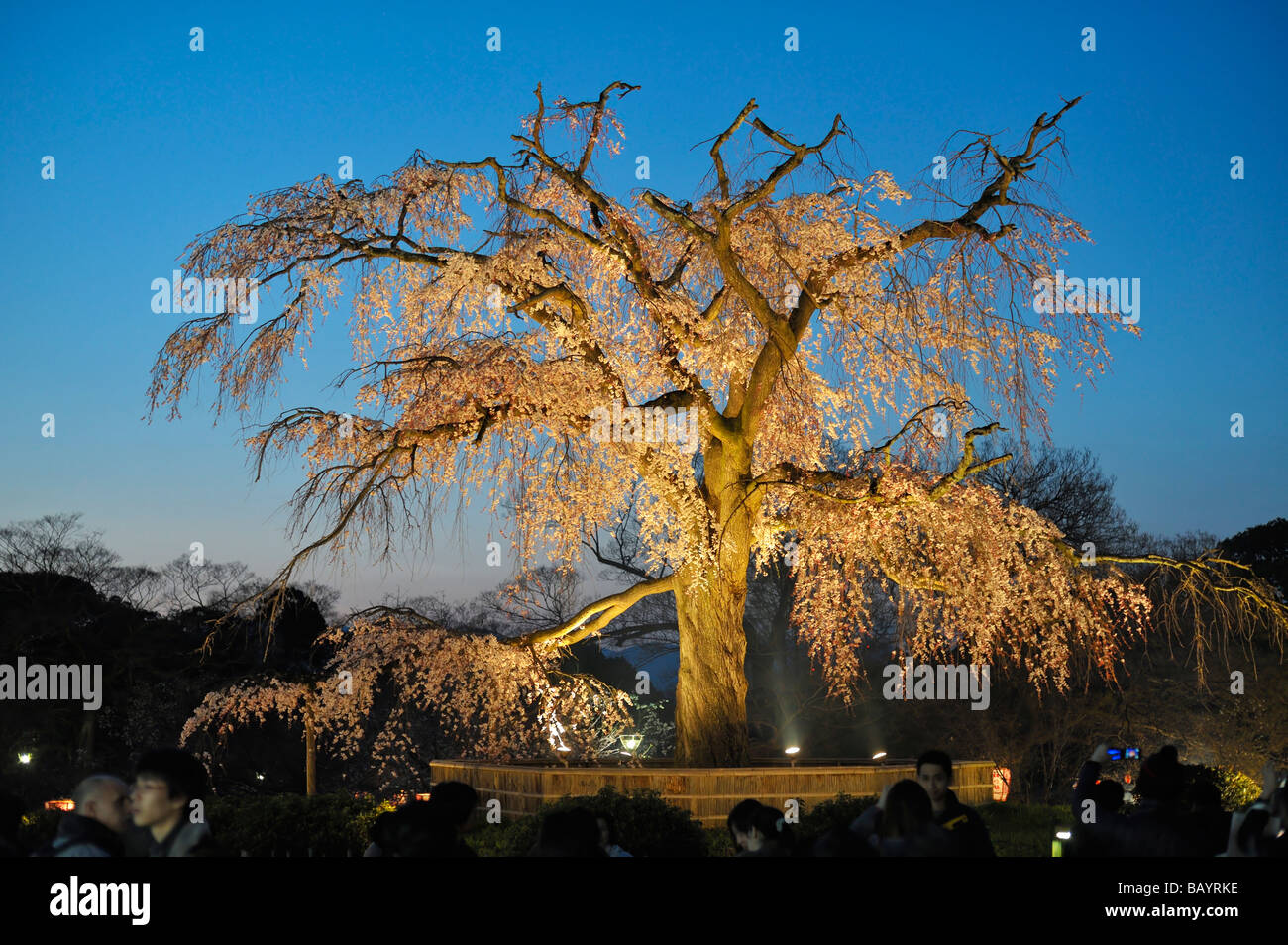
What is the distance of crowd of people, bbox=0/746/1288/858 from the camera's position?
433cm

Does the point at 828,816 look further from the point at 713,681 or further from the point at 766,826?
the point at 766,826

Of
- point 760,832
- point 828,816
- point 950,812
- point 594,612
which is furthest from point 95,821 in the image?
point 594,612

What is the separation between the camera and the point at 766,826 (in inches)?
188

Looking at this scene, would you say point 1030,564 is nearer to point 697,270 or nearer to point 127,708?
point 697,270

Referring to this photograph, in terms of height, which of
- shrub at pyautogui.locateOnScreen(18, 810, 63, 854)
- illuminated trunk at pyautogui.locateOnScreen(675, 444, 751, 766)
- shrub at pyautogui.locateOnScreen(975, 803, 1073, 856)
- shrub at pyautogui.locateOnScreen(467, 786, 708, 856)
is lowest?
shrub at pyautogui.locateOnScreen(975, 803, 1073, 856)

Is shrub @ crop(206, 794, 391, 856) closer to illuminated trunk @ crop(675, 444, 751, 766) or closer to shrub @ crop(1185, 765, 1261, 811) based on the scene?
illuminated trunk @ crop(675, 444, 751, 766)

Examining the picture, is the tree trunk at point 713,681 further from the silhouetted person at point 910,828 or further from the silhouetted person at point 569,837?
the silhouetted person at point 569,837

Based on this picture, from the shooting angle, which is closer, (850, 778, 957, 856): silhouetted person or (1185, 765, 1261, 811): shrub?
(850, 778, 957, 856): silhouetted person

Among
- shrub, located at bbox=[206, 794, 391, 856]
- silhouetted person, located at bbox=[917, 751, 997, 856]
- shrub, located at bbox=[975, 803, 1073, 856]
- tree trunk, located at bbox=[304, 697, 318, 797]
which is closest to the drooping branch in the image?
tree trunk, located at bbox=[304, 697, 318, 797]

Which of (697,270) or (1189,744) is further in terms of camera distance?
(1189,744)

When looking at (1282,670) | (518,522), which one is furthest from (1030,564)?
(1282,670)

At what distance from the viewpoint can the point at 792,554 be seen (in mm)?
13859

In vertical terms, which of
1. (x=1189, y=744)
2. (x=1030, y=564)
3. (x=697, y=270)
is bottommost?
(x=1189, y=744)
